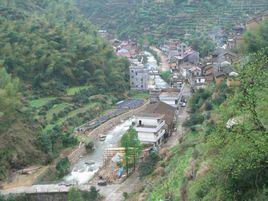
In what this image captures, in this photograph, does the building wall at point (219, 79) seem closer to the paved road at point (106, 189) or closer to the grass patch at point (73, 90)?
the paved road at point (106, 189)

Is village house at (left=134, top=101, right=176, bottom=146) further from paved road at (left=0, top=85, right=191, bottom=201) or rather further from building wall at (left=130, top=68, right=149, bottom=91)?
building wall at (left=130, top=68, right=149, bottom=91)

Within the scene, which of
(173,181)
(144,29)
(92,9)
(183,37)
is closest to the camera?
(173,181)

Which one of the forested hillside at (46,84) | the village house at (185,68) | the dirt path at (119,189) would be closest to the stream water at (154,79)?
the village house at (185,68)

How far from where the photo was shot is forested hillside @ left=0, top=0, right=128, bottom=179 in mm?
21812

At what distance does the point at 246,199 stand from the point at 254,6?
36.9 m

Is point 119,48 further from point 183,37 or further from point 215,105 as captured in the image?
point 215,105

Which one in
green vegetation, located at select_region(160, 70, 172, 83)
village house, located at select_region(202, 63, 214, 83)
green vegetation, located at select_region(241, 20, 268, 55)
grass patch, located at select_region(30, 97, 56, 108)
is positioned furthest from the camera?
green vegetation, located at select_region(160, 70, 172, 83)

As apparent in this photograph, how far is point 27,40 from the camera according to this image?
30094mm

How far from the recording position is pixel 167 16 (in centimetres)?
4762

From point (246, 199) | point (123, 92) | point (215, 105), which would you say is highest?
point (246, 199)

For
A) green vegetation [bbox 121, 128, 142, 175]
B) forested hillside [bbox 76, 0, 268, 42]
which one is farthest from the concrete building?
green vegetation [bbox 121, 128, 142, 175]

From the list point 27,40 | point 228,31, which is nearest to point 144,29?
point 228,31

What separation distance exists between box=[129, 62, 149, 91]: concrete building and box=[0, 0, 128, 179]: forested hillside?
2.19 ft

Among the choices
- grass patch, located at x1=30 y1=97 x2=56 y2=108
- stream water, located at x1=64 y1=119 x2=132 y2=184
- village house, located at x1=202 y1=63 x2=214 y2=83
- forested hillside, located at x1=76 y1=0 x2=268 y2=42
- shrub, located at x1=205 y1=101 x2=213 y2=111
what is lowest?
stream water, located at x1=64 y1=119 x2=132 y2=184
